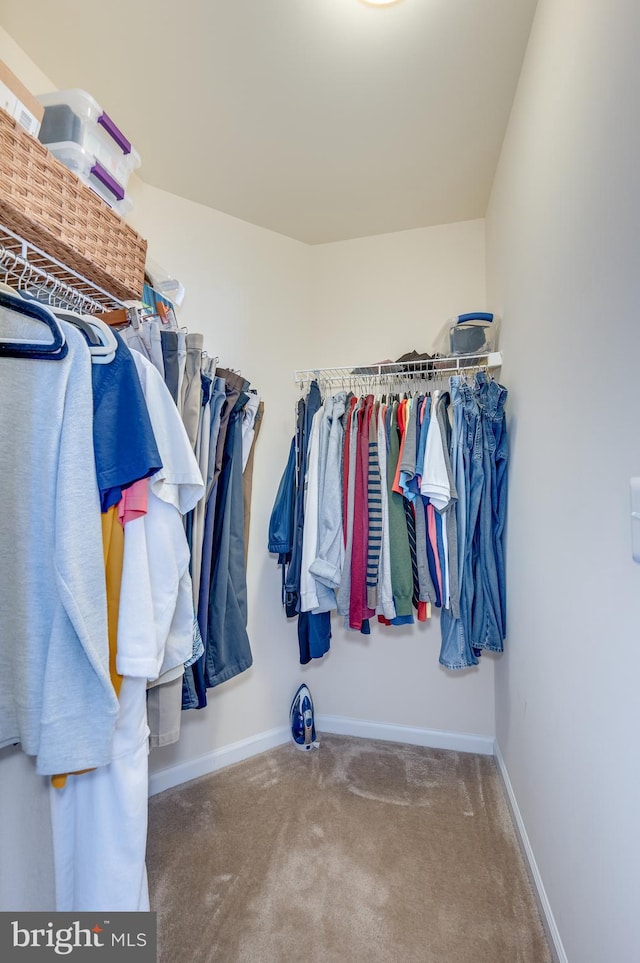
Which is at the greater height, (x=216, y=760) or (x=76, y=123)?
(x=76, y=123)

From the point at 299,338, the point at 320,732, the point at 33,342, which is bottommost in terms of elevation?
the point at 320,732

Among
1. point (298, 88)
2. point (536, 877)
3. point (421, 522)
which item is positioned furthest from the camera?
point (421, 522)

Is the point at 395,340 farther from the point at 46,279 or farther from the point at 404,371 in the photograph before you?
the point at 46,279

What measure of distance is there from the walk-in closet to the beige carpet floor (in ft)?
0.04

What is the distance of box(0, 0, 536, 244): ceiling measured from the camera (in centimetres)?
132

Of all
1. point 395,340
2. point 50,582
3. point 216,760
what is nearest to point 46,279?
point 50,582

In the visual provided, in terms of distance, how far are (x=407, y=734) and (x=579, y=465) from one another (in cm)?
173

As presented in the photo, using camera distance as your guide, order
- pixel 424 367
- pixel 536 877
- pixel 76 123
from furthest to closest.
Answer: pixel 424 367 < pixel 536 877 < pixel 76 123

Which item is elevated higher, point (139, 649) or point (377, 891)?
point (139, 649)

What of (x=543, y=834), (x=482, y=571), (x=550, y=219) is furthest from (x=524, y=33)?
(x=543, y=834)

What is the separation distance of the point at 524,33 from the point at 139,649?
2072 mm

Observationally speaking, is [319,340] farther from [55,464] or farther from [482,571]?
[55,464]

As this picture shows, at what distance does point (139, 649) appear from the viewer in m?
0.91

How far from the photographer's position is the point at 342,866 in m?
1.42
